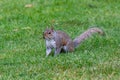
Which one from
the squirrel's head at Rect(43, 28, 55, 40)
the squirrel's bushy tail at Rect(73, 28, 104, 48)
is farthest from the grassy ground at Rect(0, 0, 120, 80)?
the squirrel's head at Rect(43, 28, 55, 40)

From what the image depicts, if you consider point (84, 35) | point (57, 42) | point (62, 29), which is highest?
point (57, 42)

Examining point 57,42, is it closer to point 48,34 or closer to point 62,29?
point 48,34

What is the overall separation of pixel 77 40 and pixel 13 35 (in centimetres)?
186

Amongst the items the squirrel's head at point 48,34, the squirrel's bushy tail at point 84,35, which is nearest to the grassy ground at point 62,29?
the squirrel's bushy tail at point 84,35

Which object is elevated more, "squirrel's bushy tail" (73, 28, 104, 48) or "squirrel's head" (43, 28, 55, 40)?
"squirrel's head" (43, 28, 55, 40)

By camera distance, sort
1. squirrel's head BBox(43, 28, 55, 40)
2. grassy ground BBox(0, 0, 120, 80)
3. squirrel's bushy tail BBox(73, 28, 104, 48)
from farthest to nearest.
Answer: squirrel's bushy tail BBox(73, 28, 104, 48) < squirrel's head BBox(43, 28, 55, 40) < grassy ground BBox(0, 0, 120, 80)

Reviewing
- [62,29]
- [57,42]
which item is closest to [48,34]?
[57,42]

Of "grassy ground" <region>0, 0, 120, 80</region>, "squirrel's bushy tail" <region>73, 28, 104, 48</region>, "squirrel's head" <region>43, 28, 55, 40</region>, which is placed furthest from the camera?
"squirrel's bushy tail" <region>73, 28, 104, 48</region>

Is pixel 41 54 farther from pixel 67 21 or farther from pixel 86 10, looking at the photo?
pixel 86 10

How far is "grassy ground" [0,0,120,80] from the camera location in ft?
23.6

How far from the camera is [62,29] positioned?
1111cm

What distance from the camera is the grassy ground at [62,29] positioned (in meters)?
7.19

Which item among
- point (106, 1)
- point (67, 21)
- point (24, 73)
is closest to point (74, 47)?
point (24, 73)

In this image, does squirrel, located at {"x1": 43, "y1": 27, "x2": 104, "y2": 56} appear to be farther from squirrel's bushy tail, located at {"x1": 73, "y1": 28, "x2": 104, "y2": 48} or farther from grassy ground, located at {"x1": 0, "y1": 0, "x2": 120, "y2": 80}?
grassy ground, located at {"x1": 0, "y1": 0, "x2": 120, "y2": 80}
